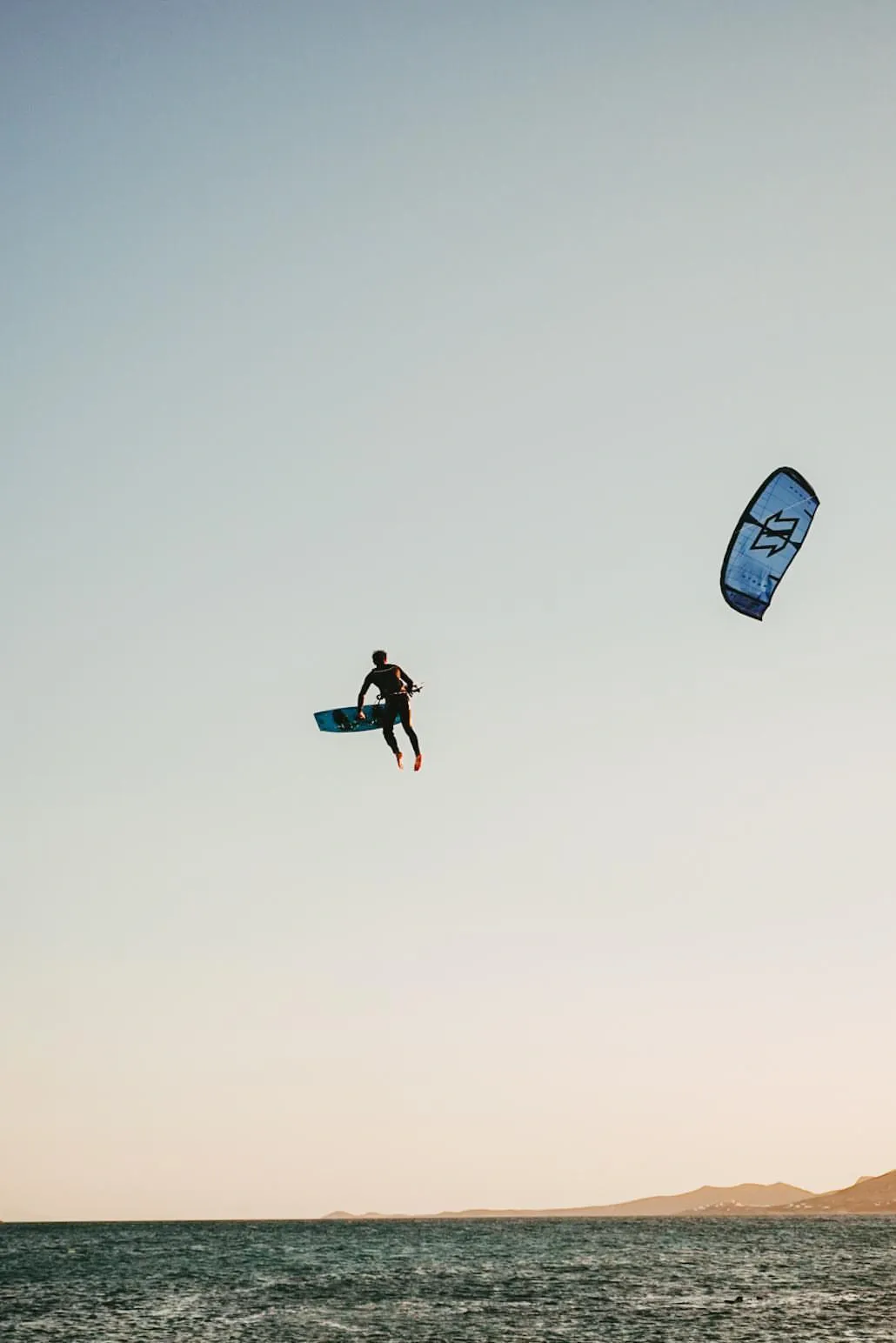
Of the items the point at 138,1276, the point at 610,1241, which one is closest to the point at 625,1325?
the point at 138,1276

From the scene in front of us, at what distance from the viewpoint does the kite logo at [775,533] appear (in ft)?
60.6

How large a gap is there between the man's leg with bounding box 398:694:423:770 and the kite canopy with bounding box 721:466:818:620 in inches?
218

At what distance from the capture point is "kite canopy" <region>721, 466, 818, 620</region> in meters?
18.3

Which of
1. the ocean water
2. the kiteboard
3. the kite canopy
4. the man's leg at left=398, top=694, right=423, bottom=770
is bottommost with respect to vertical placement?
the ocean water

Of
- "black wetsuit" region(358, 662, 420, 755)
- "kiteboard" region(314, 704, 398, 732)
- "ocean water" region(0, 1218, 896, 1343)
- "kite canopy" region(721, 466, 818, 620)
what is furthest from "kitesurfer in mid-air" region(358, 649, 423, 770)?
"ocean water" region(0, 1218, 896, 1343)

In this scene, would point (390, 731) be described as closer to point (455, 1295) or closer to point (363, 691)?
point (363, 691)

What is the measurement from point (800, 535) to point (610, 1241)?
4862 inches

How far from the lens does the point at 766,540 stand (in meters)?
18.5

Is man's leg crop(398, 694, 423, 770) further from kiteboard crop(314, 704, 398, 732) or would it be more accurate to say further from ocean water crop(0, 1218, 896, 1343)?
ocean water crop(0, 1218, 896, 1343)

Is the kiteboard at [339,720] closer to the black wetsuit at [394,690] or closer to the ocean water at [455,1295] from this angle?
the black wetsuit at [394,690]

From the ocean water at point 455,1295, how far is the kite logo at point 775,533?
98.2 feet

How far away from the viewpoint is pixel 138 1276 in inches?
2781

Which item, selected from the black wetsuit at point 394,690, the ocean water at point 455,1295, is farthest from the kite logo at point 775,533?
the ocean water at point 455,1295

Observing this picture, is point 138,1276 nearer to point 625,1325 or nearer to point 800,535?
point 625,1325
